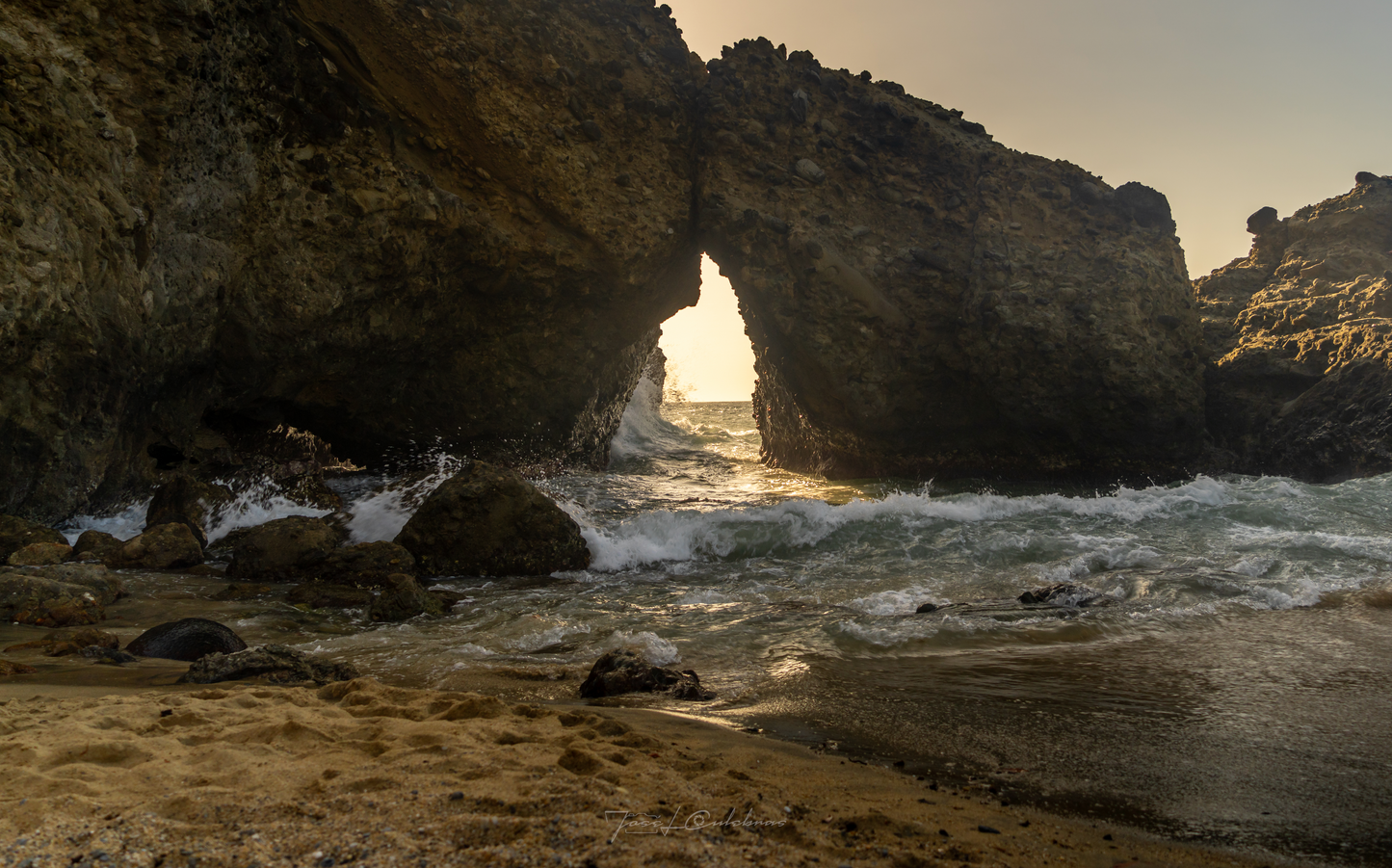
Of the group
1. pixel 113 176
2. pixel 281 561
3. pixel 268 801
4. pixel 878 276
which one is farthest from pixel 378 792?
pixel 878 276

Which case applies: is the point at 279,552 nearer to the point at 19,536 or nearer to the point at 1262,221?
the point at 19,536

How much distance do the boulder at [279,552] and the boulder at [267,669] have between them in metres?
3.20

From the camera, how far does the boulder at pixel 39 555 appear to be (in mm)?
5715

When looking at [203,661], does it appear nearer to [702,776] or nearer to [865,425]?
[702,776]

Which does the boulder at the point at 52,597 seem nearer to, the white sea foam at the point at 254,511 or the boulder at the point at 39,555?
the boulder at the point at 39,555

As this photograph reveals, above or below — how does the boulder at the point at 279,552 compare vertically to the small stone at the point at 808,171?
below

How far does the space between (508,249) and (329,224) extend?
97.8 inches

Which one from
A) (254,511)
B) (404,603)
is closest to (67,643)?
(404,603)

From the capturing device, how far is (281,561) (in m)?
6.55

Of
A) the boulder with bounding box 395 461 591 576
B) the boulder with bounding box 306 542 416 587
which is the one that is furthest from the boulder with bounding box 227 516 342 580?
the boulder with bounding box 395 461 591 576

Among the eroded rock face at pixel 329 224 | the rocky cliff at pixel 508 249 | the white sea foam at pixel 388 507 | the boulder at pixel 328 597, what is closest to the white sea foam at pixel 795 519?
the white sea foam at pixel 388 507

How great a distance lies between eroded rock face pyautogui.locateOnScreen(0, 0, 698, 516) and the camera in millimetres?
6469

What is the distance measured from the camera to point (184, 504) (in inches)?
317

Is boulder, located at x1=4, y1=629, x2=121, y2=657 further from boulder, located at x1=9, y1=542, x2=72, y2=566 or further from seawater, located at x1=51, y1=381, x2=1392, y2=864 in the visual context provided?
boulder, located at x1=9, y1=542, x2=72, y2=566
